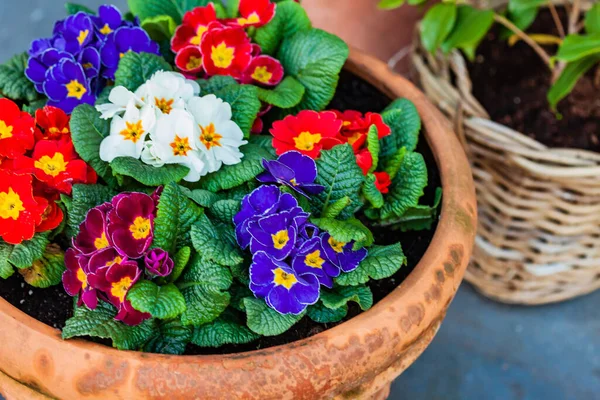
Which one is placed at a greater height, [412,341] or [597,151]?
[412,341]

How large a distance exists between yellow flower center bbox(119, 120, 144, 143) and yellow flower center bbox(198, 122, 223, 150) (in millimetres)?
91

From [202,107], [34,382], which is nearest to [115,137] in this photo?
[202,107]

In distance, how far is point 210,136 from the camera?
101 cm

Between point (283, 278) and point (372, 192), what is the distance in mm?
204

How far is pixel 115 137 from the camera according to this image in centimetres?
98

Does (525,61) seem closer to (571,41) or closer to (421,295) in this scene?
(571,41)

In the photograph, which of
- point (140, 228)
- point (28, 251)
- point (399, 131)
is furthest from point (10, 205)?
point (399, 131)

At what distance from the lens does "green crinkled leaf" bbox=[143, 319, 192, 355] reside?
2.96 ft

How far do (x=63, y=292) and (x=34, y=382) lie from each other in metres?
0.17

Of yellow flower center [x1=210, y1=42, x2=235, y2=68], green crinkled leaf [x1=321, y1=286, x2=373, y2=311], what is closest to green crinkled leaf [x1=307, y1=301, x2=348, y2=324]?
green crinkled leaf [x1=321, y1=286, x2=373, y2=311]

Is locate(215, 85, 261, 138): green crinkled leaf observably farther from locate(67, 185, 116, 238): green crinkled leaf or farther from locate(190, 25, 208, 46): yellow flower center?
locate(67, 185, 116, 238): green crinkled leaf

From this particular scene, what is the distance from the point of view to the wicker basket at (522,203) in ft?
4.50

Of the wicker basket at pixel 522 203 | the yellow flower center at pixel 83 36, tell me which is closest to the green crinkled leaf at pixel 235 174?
the yellow flower center at pixel 83 36

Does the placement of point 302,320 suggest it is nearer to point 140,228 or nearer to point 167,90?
point 140,228
